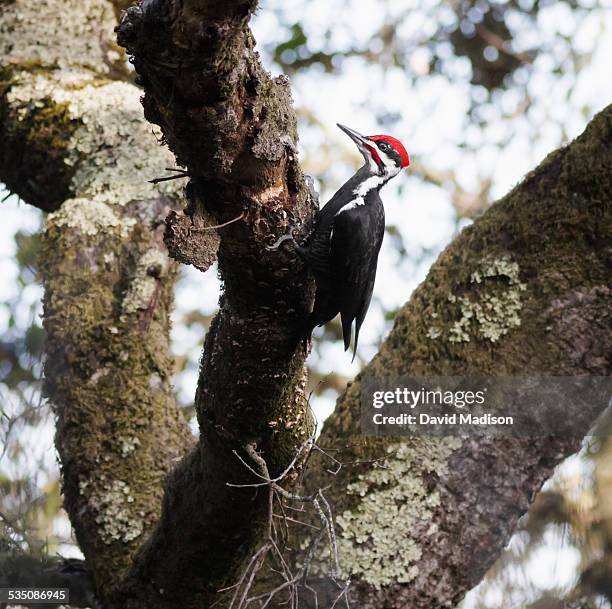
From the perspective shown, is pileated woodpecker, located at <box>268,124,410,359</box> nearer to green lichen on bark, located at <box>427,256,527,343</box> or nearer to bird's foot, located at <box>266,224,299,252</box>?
bird's foot, located at <box>266,224,299,252</box>

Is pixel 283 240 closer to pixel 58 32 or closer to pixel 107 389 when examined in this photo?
pixel 107 389

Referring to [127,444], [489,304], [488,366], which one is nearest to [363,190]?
[489,304]

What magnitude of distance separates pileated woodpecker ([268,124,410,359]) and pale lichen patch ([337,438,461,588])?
46 cm

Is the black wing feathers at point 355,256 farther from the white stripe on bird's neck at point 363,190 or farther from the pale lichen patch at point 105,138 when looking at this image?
the pale lichen patch at point 105,138

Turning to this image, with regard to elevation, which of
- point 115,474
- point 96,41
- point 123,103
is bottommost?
point 115,474

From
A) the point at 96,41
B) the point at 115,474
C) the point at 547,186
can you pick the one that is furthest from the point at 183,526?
the point at 96,41

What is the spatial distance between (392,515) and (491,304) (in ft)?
2.23

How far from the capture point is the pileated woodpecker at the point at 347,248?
2.35 m

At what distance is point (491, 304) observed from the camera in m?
2.39

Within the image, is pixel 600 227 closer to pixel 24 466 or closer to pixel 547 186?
pixel 547 186

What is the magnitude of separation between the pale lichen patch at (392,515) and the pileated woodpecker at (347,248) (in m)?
0.46

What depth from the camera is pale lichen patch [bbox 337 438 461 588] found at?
2238 mm

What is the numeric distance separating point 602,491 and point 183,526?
1.46m

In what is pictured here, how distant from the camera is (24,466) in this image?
10.8ft
